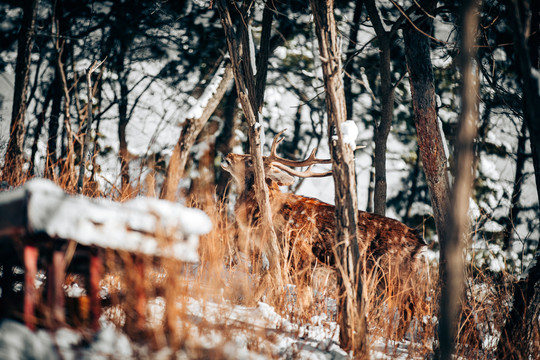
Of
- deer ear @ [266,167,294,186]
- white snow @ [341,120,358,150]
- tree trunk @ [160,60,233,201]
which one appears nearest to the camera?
white snow @ [341,120,358,150]

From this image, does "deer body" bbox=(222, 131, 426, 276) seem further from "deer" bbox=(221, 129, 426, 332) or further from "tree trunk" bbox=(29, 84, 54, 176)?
"tree trunk" bbox=(29, 84, 54, 176)

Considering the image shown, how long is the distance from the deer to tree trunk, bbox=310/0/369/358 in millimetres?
1055

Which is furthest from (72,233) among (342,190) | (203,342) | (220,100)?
(220,100)

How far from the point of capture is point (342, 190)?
2.93 m

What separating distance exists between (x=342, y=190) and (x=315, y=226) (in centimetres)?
183

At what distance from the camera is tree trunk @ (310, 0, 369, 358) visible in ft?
8.96

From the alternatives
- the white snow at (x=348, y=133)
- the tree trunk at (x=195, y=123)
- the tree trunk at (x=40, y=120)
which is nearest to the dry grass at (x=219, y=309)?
the white snow at (x=348, y=133)

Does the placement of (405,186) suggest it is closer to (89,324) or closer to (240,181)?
(240,181)

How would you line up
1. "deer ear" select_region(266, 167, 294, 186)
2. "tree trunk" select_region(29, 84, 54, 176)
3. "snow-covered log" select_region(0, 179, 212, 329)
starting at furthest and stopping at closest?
1. "tree trunk" select_region(29, 84, 54, 176)
2. "deer ear" select_region(266, 167, 294, 186)
3. "snow-covered log" select_region(0, 179, 212, 329)

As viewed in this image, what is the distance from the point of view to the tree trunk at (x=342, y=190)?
273 centimetres

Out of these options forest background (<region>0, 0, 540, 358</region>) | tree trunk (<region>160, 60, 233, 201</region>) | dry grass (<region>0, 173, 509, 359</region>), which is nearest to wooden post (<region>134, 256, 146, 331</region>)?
dry grass (<region>0, 173, 509, 359</region>)

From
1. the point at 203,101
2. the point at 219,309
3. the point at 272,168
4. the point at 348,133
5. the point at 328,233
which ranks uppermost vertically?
the point at 203,101

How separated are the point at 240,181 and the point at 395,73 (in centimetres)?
543

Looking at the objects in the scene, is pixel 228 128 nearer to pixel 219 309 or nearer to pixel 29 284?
pixel 219 309
